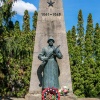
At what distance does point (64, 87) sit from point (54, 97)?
3.21ft

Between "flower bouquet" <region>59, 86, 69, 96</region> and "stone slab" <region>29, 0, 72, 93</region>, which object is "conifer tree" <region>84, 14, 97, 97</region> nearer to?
"stone slab" <region>29, 0, 72, 93</region>

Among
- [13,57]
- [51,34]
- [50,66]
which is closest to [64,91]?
[50,66]

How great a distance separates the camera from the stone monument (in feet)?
29.2

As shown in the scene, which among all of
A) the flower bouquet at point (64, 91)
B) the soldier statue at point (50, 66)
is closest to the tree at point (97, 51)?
the flower bouquet at point (64, 91)

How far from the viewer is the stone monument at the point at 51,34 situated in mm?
8891

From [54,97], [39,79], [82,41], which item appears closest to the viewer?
[54,97]

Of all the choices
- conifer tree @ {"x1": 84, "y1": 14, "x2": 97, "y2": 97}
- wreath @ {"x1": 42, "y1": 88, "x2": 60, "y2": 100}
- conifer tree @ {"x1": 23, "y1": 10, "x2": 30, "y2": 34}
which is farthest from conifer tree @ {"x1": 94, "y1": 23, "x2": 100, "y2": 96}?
wreath @ {"x1": 42, "y1": 88, "x2": 60, "y2": 100}

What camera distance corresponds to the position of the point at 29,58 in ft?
59.8

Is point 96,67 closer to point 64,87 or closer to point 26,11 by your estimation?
point 26,11

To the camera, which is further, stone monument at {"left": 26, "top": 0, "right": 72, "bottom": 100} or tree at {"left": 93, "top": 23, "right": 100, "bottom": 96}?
tree at {"left": 93, "top": 23, "right": 100, "bottom": 96}

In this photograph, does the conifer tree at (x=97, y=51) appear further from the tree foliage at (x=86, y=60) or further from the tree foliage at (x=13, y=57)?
the tree foliage at (x=13, y=57)

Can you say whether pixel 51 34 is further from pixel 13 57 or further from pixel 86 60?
pixel 86 60

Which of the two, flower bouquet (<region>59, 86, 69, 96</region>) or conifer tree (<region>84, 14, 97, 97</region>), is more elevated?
conifer tree (<region>84, 14, 97, 97</region>)

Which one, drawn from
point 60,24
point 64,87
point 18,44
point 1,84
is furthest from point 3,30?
point 64,87
